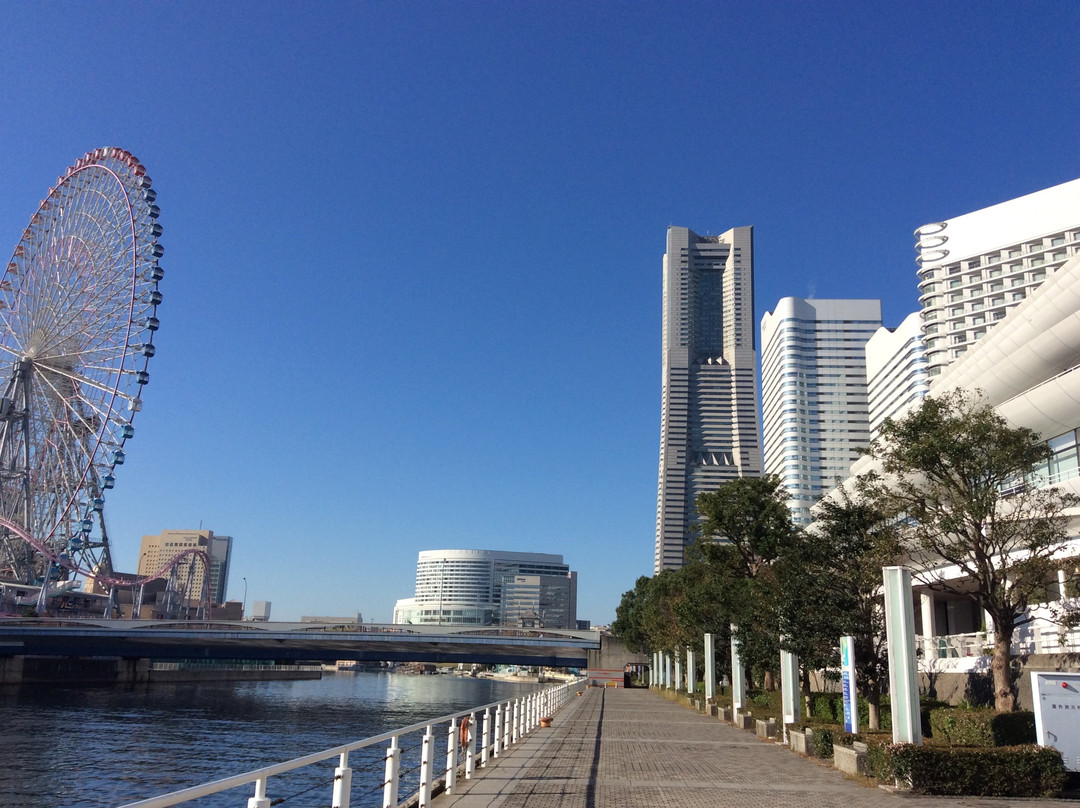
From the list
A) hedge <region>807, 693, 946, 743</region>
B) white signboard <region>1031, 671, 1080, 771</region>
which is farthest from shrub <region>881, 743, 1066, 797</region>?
hedge <region>807, 693, 946, 743</region>

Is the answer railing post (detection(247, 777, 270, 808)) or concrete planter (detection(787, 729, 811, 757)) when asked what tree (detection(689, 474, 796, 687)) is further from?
railing post (detection(247, 777, 270, 808))

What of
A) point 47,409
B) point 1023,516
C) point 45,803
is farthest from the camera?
point 47,409

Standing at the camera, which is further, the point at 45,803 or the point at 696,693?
the point at 696,693

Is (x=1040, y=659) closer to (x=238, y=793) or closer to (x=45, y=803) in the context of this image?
(x=238, y=793)

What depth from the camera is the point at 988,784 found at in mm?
15156

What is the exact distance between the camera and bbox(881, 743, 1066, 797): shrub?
1508 centimetres

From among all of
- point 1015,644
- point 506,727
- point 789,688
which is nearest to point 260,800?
point 506,727

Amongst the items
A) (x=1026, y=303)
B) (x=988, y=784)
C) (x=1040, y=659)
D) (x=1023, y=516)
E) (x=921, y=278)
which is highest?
(x=921, y=278)

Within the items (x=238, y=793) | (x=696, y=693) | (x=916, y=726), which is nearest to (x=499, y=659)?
(x=696, y=693)

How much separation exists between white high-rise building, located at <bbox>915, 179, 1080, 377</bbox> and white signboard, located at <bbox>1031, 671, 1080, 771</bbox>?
12447cm

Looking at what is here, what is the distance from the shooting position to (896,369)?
16700 centimetres

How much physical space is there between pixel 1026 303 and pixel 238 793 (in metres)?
38.6

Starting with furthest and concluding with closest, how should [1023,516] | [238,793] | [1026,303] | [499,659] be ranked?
[499,659], [1026,303], [238,793], [1023,516]

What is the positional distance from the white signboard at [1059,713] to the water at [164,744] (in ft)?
40.2
